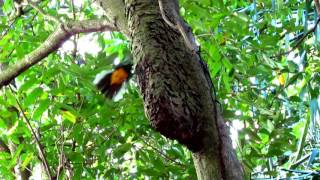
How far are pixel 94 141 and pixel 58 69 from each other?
325 mm

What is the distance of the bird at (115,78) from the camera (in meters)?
0.89

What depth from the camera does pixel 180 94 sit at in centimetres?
68

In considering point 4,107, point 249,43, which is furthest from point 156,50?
point 4,107

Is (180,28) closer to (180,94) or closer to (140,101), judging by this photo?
(180,94)

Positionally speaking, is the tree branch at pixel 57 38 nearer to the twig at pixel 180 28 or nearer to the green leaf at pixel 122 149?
the twig at pixel 180 28

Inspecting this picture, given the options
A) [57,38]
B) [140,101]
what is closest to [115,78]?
[57,38]

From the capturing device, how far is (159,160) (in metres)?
1.30

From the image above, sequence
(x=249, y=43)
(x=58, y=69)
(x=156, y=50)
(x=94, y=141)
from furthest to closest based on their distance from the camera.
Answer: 1. (x=94, y=141)
2. (x=249, y=43)
3. (x=58, y=69)
4. (x=156, y=50)

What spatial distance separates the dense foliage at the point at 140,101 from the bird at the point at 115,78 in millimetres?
93

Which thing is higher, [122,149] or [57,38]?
[57,38]

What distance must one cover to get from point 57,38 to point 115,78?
191mm

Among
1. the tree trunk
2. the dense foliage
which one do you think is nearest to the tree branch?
the dense foliage

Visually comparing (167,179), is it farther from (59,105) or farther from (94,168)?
(59,105)

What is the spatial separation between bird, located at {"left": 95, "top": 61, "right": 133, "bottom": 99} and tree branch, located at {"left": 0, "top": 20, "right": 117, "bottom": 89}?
0.08 meters
